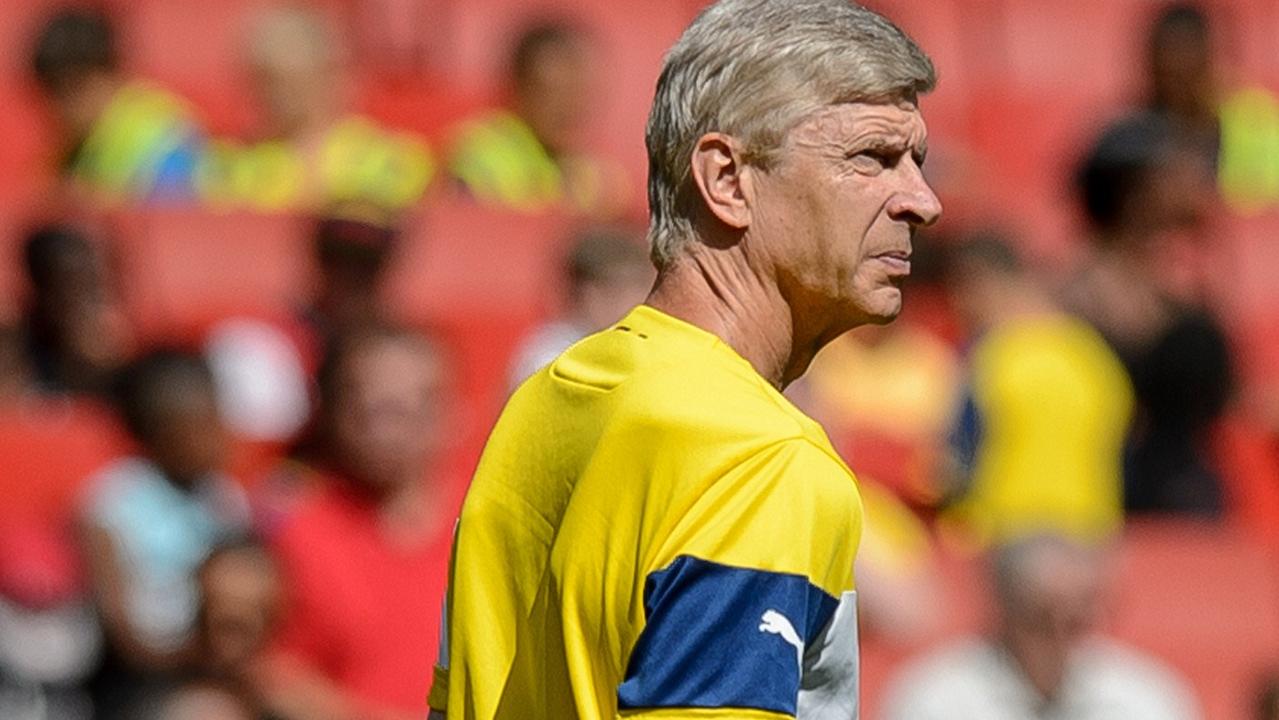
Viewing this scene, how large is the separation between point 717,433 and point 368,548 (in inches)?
129

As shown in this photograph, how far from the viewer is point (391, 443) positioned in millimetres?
5555

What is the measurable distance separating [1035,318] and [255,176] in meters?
2.57

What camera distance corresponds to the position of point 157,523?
607 cm

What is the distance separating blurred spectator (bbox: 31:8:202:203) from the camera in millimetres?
8469

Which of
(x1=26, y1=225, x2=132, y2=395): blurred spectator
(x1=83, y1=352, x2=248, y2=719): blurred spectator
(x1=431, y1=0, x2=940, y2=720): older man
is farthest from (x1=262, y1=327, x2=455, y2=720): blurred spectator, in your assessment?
(x1=431, y1=0, x2=940, y2=720): older man

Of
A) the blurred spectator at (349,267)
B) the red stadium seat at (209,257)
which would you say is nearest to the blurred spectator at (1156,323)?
the blurred spectator at (349,267)

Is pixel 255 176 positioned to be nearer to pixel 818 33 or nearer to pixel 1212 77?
pixel 1212 77

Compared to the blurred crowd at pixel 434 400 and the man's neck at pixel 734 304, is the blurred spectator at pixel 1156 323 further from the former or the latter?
the man's neck at pixel 734 304

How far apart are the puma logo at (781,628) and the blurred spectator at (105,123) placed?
640 centimetres

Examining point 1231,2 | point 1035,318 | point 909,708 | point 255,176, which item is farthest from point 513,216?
point 1231,2

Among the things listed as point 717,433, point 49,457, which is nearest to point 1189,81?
point 49,457

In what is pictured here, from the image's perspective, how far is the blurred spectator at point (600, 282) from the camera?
6.14m

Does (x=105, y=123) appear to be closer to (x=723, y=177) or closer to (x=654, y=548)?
(x=723, y=177)

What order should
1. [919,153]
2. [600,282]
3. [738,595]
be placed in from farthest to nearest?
[600,282] < [919,153] < [738,595]
